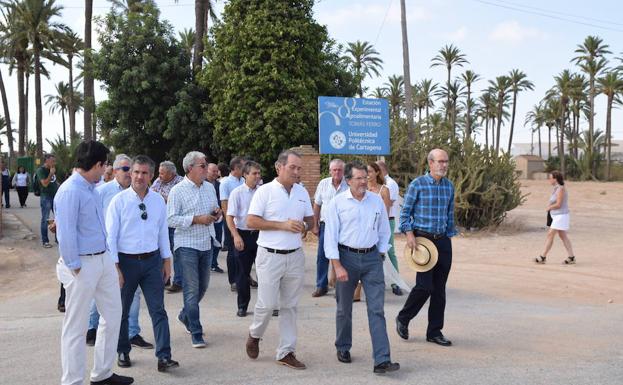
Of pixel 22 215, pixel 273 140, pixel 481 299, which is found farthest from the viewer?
pixel 273 140

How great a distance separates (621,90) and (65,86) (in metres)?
64.3

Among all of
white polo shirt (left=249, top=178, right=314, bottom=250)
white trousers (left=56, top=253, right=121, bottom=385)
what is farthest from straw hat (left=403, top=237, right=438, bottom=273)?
white trousers (left=56, top=253, right=121, bottom=385)

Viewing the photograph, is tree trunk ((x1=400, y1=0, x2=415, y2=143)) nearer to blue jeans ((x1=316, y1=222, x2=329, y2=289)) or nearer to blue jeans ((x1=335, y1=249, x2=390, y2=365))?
blue jeans ((x1=316, y1=222, x2=329, y2=289))

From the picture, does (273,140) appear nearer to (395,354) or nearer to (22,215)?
(22,215)

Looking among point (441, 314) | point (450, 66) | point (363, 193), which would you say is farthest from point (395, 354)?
point (450, 66)

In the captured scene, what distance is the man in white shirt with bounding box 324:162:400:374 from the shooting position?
5441mm

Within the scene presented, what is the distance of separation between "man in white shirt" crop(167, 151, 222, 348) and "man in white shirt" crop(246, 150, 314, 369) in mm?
746

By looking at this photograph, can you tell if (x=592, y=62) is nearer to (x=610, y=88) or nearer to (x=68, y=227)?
(x=610, y=88)

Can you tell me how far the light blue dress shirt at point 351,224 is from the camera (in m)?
5.46

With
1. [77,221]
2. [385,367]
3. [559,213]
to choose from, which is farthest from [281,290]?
[559,213]

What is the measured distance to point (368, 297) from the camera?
5430mm

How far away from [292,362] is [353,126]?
11.7m

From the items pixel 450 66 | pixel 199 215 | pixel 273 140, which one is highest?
pixel 450 66

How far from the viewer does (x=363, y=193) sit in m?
5.55
